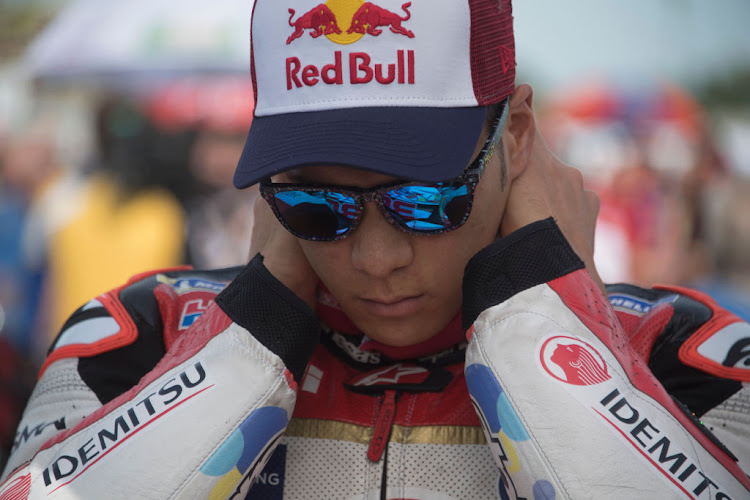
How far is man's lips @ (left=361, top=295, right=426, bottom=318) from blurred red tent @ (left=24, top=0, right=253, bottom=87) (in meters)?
4.03

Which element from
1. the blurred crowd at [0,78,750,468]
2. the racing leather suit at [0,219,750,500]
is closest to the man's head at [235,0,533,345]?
the racing leather suit at [0,219,750,500]

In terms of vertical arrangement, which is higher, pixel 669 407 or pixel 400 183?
pixel 400 183

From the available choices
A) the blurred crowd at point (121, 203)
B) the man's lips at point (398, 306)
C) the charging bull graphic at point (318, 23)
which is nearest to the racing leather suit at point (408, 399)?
the man's lips at point (398, 306)

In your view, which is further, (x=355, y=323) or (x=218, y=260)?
(x=218, y=260)

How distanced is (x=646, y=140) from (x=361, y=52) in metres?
4.87

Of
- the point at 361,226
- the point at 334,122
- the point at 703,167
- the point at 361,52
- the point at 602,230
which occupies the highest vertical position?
the point at 361,52

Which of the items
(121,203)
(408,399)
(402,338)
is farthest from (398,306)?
(121,203)

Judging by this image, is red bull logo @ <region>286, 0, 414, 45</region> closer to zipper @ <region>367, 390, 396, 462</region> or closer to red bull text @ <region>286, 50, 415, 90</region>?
red bull text @ <region>286, 50, 415, 90</region>

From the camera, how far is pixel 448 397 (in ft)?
6.15

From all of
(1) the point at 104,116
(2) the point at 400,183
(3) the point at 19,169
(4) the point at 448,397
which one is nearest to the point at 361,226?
(2) the point at 400,183

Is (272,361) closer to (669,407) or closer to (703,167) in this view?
(669,407)

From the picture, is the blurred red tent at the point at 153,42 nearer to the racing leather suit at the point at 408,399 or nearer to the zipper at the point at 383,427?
the racing leather suit at the point at 408,399

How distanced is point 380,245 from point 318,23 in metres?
0.44

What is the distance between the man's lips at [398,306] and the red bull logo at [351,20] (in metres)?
0.52
